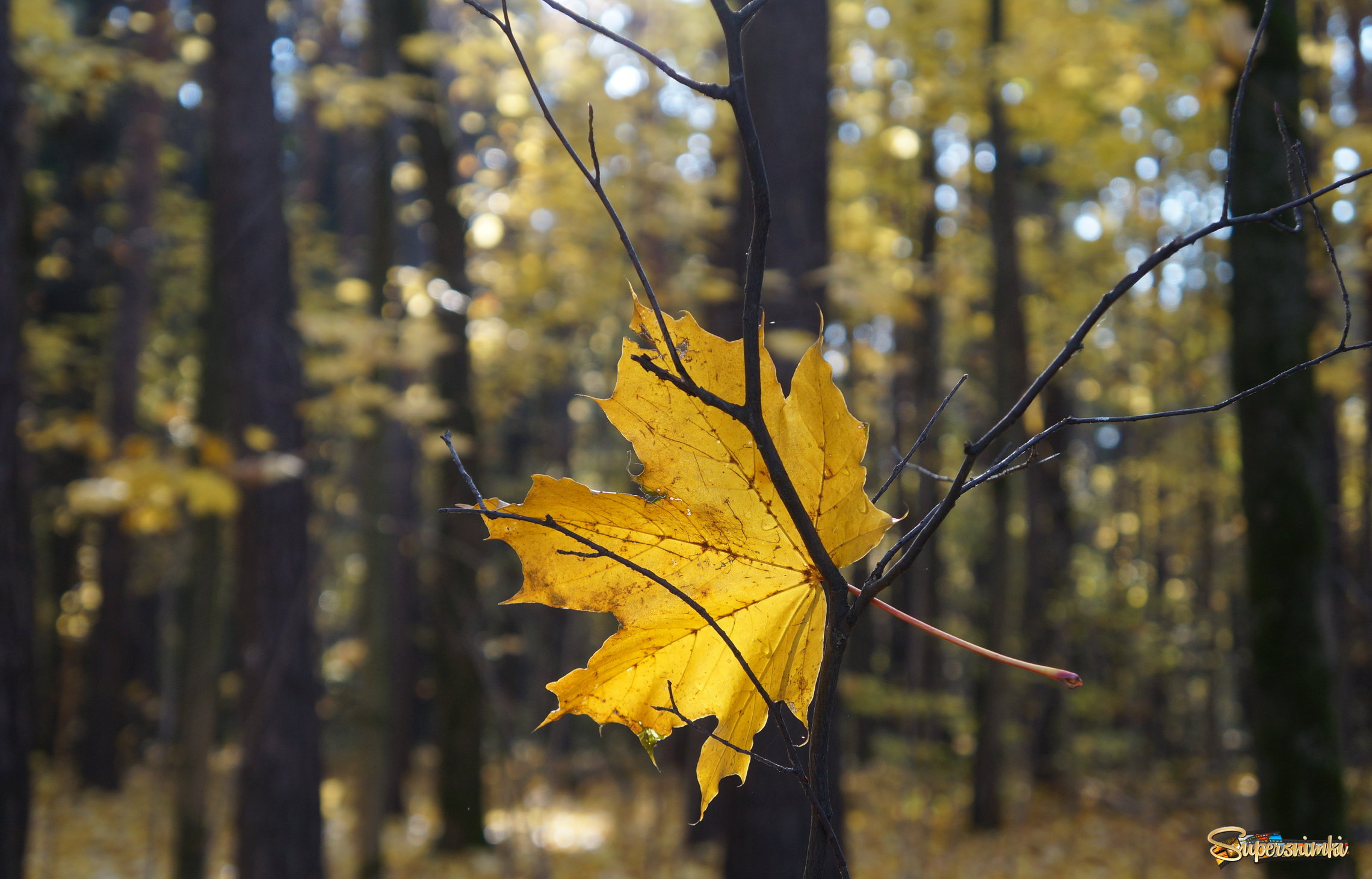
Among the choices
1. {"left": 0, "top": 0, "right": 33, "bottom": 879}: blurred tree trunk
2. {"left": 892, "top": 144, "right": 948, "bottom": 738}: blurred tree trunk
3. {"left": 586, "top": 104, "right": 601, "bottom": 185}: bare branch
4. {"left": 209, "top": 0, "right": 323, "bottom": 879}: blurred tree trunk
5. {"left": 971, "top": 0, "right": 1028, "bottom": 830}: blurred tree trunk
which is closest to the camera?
{"left": 586, "top": 104, "right": 601, "bottom": 185}: bare branch

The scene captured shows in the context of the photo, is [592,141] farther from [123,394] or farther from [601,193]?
[123,394]

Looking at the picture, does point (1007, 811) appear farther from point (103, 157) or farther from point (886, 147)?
point (103, 157)

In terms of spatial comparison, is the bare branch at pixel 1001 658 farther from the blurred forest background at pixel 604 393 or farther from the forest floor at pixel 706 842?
the forest floor at pixel 706 842

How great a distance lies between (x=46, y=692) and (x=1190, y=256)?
43.0 feet

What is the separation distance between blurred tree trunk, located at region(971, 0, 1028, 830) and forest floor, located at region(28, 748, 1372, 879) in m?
0.54

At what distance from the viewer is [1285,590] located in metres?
3.17

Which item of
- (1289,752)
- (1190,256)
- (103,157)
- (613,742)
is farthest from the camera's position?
(103,157)

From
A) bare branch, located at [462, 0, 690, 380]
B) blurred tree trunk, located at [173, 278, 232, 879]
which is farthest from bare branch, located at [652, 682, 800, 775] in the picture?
blurred tree trunk, located at [173, 278, 232, 879]

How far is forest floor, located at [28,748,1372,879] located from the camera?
20.6 ft

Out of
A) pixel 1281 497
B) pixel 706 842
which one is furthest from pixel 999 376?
pixel 706 842

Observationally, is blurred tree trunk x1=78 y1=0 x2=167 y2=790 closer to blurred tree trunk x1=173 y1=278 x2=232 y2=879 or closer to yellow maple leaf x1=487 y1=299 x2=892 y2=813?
blurred tree trunk x1=173 y1=278 x2=232 y2=879

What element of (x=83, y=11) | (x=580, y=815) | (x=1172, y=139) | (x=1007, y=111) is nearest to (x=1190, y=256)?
(x=1172, y=139)

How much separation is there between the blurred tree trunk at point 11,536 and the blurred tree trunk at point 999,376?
5811 mm

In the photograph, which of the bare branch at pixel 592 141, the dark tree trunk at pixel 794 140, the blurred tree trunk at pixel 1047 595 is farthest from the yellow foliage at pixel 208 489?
the blurred tree trunk at pixel 1047 595
